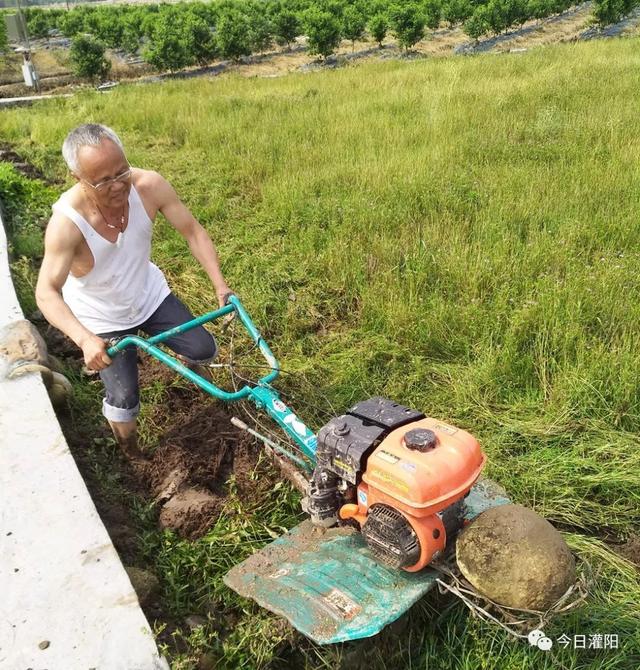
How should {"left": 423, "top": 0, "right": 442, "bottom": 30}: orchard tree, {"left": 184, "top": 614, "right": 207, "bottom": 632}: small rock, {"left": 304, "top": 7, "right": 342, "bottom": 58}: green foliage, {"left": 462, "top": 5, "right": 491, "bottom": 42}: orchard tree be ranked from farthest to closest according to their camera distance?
1. {"left": 423, "top": 0, "right": 442, "bottom": 30}: orchard tree
2. {"left": 304, "top": 7, "right": 342, "bottom": 58}: green foliage
3. {"left": 462, "top": 5, "right": 491, "bottom": 42}: orchard tree
4. {"left": 184, "top": 614, "right": 207, "bottom": 632}: small rock

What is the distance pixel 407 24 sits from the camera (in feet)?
91.2

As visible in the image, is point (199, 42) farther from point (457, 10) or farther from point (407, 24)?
point (457, 10)

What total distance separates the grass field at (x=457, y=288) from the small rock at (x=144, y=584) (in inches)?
3.7

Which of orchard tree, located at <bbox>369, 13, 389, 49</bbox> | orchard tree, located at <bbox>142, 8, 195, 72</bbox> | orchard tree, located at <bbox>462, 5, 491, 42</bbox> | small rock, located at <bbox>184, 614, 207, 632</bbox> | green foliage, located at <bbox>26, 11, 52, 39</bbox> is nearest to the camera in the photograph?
small rock, located at <bbox>184, 614, 207, 632</bbox>

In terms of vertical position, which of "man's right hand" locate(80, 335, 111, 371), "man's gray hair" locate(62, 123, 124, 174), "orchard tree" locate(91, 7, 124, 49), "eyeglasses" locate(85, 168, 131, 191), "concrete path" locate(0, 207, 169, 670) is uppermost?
"orchard tree" locate(91, 7, 124, 49)

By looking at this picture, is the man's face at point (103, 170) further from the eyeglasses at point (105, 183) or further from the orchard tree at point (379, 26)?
the orchard tree at point (379, 26)

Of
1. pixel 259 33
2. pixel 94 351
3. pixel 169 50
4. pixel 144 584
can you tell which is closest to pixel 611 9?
pixel 259 33

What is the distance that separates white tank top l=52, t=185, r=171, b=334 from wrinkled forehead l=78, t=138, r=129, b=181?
0.94 feet

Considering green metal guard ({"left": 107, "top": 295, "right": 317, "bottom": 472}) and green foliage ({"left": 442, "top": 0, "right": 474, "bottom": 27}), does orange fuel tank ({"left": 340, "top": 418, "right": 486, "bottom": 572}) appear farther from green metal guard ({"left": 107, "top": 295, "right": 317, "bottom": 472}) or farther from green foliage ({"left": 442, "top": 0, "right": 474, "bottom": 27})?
green foliage ({"left": 442, "top": 0, "right": 474, "bottom": 27})

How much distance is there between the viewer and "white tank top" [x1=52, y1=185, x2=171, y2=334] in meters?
2.86

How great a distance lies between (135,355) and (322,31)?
28.1 metres

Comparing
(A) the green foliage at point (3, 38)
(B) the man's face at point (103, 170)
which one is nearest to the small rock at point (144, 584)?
(B) the man's face at point (103, 170)

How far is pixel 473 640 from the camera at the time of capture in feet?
6.91

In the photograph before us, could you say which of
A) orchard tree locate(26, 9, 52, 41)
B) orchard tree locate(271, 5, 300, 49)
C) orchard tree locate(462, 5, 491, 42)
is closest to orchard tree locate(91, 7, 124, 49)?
orchard tree locate(271, 5, 300, 49)
